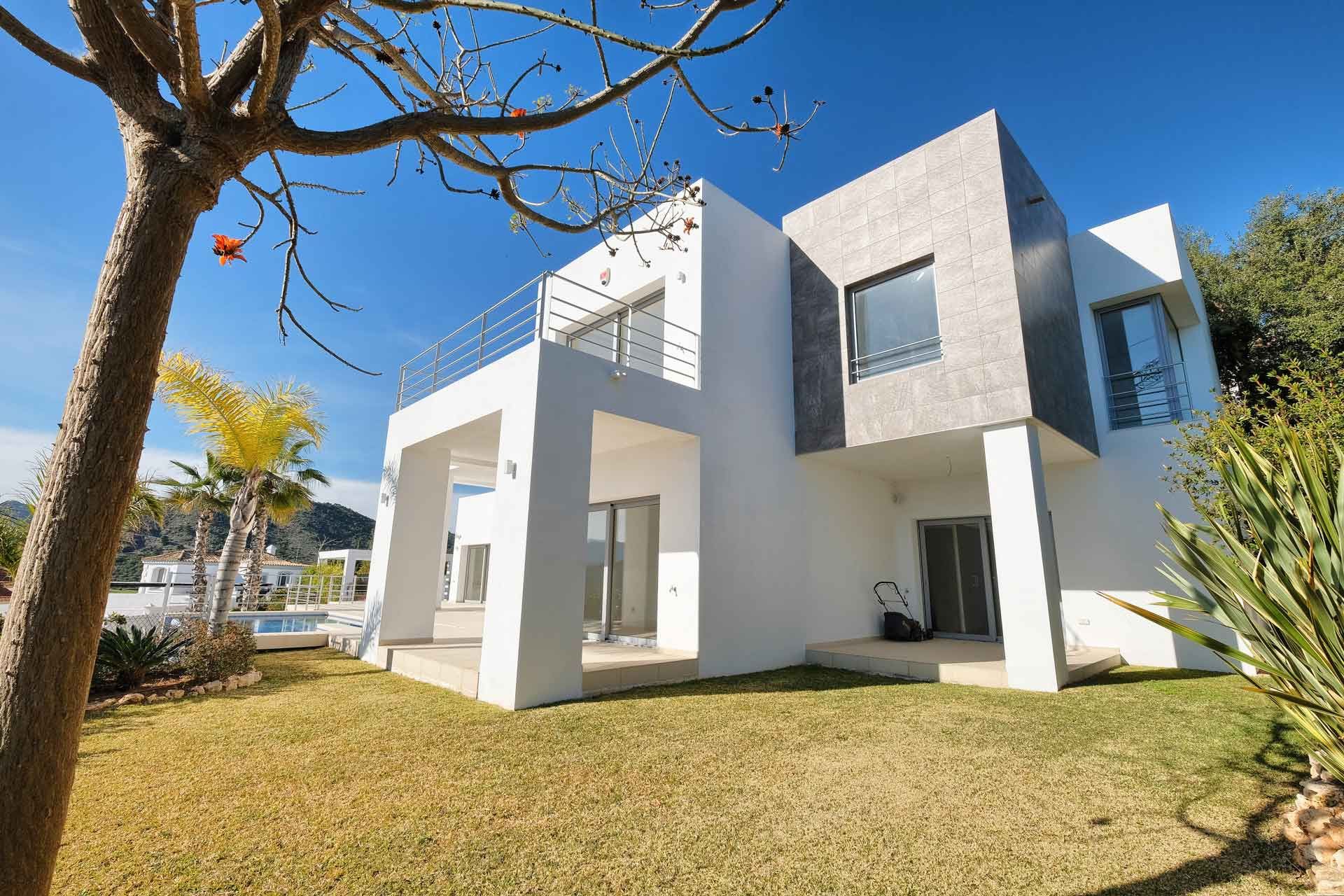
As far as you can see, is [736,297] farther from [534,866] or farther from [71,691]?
[71,691]

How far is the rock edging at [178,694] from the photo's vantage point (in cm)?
660

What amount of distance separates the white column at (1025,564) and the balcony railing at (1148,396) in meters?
3.83

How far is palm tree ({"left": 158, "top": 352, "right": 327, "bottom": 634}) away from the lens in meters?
9.42

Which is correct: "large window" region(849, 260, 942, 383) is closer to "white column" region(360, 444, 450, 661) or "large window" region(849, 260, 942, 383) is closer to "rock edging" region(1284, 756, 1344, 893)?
"rock edging" region(1284, 756, 1344, 893)

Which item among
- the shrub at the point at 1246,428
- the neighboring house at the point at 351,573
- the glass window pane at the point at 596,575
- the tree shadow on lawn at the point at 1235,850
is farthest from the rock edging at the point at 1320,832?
the neighboring house at the point at 351,573

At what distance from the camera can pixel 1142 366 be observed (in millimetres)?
10508

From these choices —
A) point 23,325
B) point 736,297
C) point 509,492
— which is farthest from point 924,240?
point 23,325

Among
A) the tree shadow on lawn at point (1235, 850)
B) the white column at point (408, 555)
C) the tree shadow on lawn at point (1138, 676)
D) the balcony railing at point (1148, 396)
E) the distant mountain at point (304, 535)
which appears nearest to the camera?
the tree shadow on lawn at point (1235, 850)

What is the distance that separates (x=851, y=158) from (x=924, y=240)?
86.6 inches

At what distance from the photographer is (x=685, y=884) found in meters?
2.91

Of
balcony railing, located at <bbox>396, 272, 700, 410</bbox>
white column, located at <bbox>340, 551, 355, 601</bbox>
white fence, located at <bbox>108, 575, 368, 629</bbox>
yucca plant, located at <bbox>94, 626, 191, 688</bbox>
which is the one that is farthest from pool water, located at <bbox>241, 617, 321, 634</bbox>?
balcony railing, located at <bbox>396, 272, 700, 410</bbox>

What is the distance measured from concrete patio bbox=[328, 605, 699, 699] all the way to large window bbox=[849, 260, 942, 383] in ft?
18.4

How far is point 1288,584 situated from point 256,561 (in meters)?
23.5

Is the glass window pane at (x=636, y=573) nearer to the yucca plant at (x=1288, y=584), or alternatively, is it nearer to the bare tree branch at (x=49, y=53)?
the yucca plant at (x=1288, y=584)
